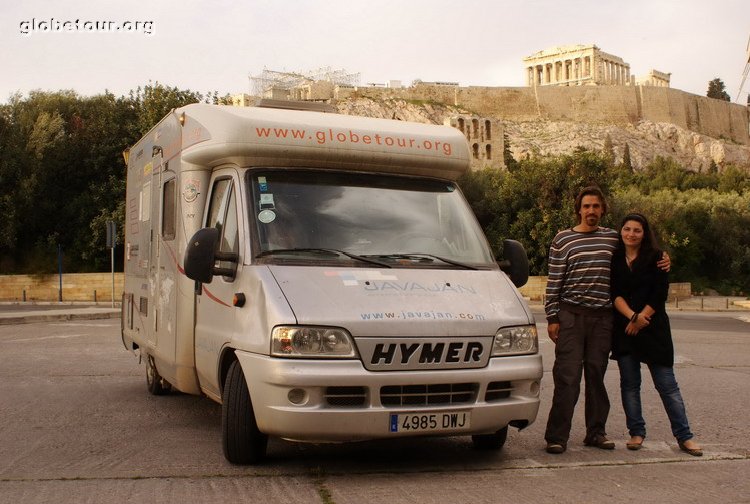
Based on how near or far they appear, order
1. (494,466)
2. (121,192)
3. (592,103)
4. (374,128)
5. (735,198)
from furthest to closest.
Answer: (592,103) → (735,198) → (121,192) → (374,128) → (494,466)

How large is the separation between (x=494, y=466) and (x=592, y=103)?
136370mm

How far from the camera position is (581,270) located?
6.66 meters

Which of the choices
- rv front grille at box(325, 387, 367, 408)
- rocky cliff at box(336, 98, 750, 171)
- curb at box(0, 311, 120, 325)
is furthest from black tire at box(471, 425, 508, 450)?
rocky cliff at box(336, 98, 750, 171)

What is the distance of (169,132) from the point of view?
7.90m

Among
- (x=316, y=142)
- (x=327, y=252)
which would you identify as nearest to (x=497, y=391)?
(x=327, y=252)

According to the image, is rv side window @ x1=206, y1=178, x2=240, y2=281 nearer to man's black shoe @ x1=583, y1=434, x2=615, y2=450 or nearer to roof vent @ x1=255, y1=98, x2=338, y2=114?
roof vent @ x1=255, y1=98, x2=338, y2=114

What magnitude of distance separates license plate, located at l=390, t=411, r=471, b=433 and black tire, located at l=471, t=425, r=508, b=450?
93 centimetres

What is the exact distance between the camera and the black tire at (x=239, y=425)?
5.81m

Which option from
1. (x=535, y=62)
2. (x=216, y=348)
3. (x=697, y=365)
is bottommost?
(x=697, y=365)

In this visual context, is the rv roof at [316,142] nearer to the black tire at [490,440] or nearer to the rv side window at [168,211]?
the rv side window at [168,211]

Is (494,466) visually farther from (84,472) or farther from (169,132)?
(169,132)

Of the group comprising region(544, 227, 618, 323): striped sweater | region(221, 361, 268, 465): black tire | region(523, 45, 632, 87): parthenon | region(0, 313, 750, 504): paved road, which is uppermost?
region(523, 45, 632, 87): parthenon

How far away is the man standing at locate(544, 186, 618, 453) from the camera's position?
6625 mm

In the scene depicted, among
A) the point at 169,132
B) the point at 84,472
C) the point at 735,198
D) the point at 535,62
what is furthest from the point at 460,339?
the point at 535,62
